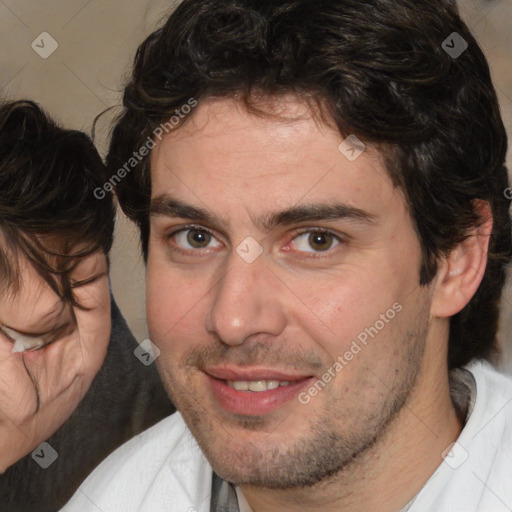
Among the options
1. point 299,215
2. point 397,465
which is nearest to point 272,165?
point 299,215

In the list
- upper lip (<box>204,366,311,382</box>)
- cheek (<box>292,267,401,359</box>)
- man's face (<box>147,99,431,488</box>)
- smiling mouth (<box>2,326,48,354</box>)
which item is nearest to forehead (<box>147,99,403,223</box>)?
man's face (<box>147,99,431,488</box>)

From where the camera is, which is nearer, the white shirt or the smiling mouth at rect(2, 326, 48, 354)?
the white shirt

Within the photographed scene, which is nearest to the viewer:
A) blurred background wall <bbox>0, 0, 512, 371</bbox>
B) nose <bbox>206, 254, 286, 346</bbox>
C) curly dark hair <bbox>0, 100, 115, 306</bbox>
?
nose <bbox>206, 254, 286, 346</bbox>

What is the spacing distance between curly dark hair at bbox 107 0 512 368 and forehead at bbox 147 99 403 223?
29mm

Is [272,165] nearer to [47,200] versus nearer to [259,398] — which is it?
[259,398]

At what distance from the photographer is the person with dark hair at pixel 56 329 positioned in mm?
1515

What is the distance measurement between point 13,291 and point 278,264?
51cm

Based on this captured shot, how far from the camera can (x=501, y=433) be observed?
137 cm

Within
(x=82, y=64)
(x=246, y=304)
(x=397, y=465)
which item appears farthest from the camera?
(x=82, y=64)

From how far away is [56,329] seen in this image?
1.57 metres

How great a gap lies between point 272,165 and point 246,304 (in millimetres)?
191

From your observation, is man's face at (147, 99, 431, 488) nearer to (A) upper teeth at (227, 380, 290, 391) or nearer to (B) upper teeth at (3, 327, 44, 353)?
(A) upper teeth at (227, 380, 290, 391)

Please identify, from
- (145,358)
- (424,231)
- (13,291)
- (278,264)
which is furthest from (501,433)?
(13,291)

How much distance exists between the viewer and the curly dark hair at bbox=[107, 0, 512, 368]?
4.09 ft
